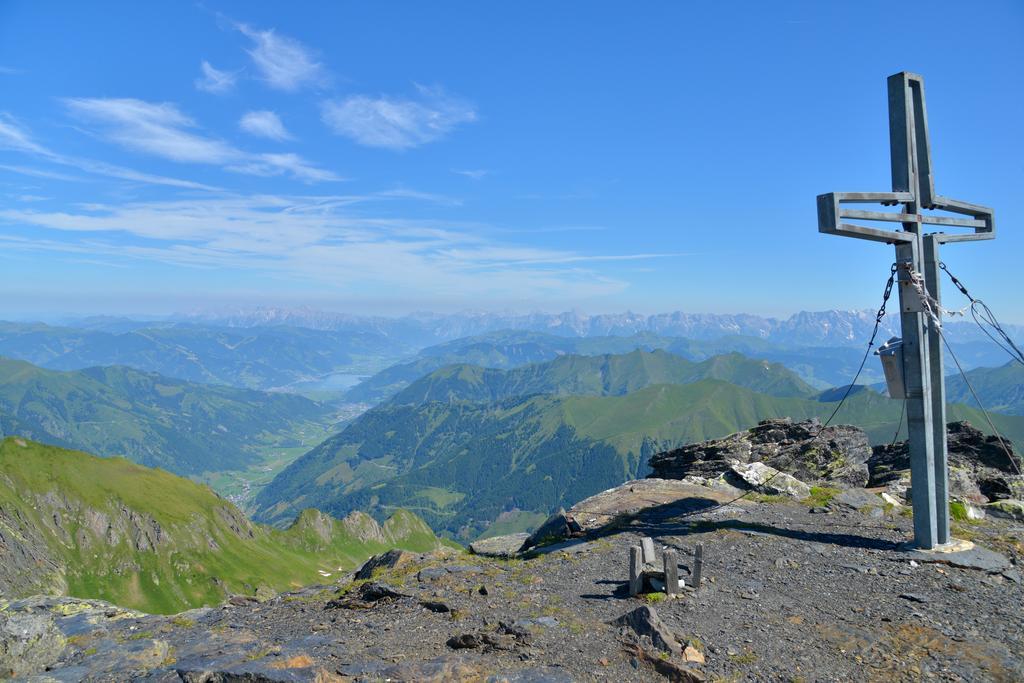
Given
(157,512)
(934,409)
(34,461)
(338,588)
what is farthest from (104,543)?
(934,409)

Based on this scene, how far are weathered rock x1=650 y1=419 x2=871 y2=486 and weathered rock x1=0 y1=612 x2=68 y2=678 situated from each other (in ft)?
88.9

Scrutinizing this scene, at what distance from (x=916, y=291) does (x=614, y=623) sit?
1314cm

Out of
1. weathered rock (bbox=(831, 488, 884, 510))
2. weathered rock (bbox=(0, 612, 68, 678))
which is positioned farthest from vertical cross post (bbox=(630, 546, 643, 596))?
weathered rock (bbox=(0, 612, 68, 678))

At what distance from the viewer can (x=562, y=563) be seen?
1861cm

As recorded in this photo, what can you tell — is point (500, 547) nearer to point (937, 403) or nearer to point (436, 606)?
point (436, 606)

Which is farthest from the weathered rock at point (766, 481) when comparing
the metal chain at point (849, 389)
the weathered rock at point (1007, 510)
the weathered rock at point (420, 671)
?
the weathered rock at point (420, 671)

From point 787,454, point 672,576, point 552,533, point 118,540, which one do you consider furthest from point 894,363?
point 118,540

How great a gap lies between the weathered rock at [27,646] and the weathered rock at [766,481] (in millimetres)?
24569

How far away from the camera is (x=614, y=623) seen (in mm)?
13352

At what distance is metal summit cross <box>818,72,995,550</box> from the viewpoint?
17344mm

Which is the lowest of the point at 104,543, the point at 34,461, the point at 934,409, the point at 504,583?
the point at 104,543

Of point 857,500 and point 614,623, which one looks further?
point 857,500

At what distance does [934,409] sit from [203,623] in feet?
75.5

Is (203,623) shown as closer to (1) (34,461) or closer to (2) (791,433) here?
(2) (791,433)
